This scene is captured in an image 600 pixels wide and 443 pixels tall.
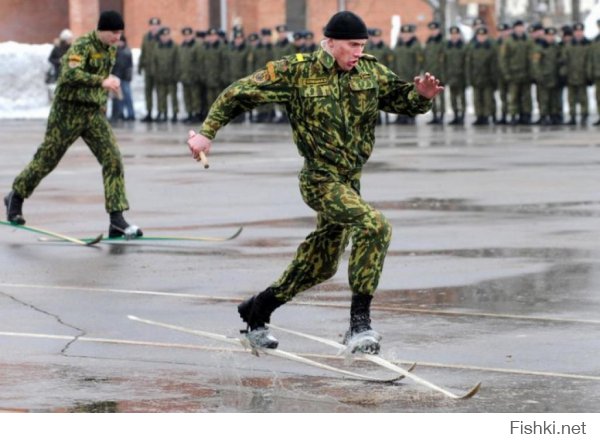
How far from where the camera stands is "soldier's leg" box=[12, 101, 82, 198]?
632 inches

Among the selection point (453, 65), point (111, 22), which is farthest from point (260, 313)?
point (453, 65)

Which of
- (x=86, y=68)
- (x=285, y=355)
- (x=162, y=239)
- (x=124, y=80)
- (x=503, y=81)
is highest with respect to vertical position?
(x=86, y=68)

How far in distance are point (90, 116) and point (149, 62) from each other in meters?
25.5

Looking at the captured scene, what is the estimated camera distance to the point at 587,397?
343 inches

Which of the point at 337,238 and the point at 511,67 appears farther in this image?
the point at 511,67

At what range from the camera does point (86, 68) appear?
15680 millimetres

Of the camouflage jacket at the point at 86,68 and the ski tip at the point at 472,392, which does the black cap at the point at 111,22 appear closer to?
the camouflage jacket at the point at 86,68

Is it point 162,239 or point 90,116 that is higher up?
point 90,116

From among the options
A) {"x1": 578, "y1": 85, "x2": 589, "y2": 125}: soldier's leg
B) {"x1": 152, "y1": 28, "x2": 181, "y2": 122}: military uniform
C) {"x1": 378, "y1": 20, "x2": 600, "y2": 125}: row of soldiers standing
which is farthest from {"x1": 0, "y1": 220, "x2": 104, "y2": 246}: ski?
{"x1": 152, "y1": 28, "x2": 181, "y2": 122}: military uniform

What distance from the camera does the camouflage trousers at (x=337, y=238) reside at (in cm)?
945

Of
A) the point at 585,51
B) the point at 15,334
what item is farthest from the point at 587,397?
the point at 585,51

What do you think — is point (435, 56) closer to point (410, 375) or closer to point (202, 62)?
point (202, 62)
